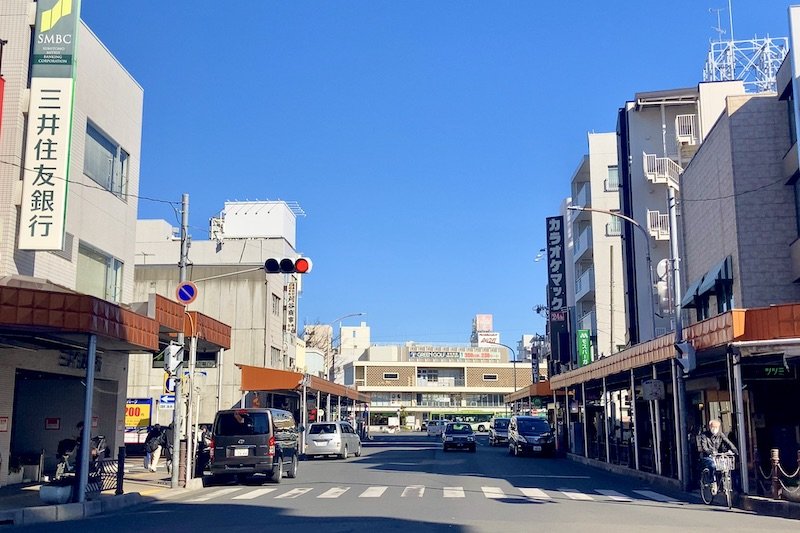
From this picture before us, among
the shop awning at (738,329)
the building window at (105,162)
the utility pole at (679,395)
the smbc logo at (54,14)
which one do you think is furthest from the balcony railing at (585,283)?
the smbc logo at (54,14)

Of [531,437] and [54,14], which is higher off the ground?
[54,14]

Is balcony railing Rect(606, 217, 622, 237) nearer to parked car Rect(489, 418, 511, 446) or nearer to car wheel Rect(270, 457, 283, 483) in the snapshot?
parked car Rect(489, 418, 511, 446)

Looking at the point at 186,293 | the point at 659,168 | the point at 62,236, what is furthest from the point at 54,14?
the point at 659,168

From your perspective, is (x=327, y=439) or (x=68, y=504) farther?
(x=327, y=439)

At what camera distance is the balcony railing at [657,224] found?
44.8 meters

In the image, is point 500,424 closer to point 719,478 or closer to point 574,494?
point 574,494

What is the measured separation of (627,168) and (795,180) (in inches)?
809

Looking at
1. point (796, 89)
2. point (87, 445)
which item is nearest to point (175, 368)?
point (87, 445)

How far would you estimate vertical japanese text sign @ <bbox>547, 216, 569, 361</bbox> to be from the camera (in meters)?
59.3

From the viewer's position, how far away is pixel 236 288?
53.8m

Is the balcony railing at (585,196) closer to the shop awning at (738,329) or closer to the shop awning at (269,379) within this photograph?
the shop awning at (269,379)

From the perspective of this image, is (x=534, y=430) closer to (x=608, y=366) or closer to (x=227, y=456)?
(x=608, y=366)

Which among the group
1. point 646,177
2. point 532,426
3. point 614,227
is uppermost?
point 646,177

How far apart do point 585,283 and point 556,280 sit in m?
3.67
